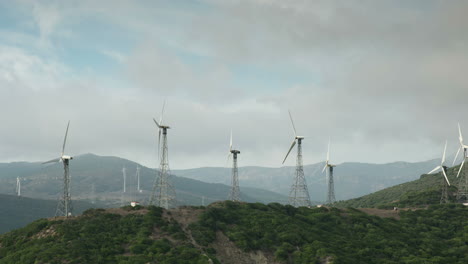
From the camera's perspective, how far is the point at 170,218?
92.8 meters

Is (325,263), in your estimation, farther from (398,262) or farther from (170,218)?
(170,218)

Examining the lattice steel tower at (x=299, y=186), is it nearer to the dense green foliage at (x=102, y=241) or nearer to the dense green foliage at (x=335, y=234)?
the dense green foliage at (x=335, y=234)

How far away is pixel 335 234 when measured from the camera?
99.4 metres

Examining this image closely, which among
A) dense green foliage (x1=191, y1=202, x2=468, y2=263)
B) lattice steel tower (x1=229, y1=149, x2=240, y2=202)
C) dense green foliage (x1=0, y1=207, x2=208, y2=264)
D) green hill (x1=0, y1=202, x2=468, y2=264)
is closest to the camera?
dense green foliage (x1=0, y1=207, x2=208, y2=264)

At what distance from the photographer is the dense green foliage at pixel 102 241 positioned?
242ft

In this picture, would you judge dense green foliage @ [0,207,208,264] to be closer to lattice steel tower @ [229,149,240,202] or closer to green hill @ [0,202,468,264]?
green hill @ [0,202,468,264]

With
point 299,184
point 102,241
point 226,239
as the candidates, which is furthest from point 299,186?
point 102,241

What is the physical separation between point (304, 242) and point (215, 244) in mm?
18468

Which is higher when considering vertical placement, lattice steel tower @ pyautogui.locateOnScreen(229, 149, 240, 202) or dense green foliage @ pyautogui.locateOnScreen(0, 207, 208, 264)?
lattice steel tower @ pyautogui.locateOnScreen(229, 149, 240, 202)

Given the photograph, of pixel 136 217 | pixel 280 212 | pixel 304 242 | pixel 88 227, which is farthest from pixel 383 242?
pixel 88 227

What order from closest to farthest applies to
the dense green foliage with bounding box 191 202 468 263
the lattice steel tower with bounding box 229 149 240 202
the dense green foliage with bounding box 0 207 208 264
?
the dense green foliage with bounding box 0 207 208 264
the dense green foliage with bounding box 191 202 468 263
the lattice steel tower with bounding box 229 149 240 202

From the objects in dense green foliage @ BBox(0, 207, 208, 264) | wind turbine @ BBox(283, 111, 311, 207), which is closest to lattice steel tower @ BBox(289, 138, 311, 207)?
wind turbine @ BBox(283, 111, 311, 207)

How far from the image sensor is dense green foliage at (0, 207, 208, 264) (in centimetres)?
7362

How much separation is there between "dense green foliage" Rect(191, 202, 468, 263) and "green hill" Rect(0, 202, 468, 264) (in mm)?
201
